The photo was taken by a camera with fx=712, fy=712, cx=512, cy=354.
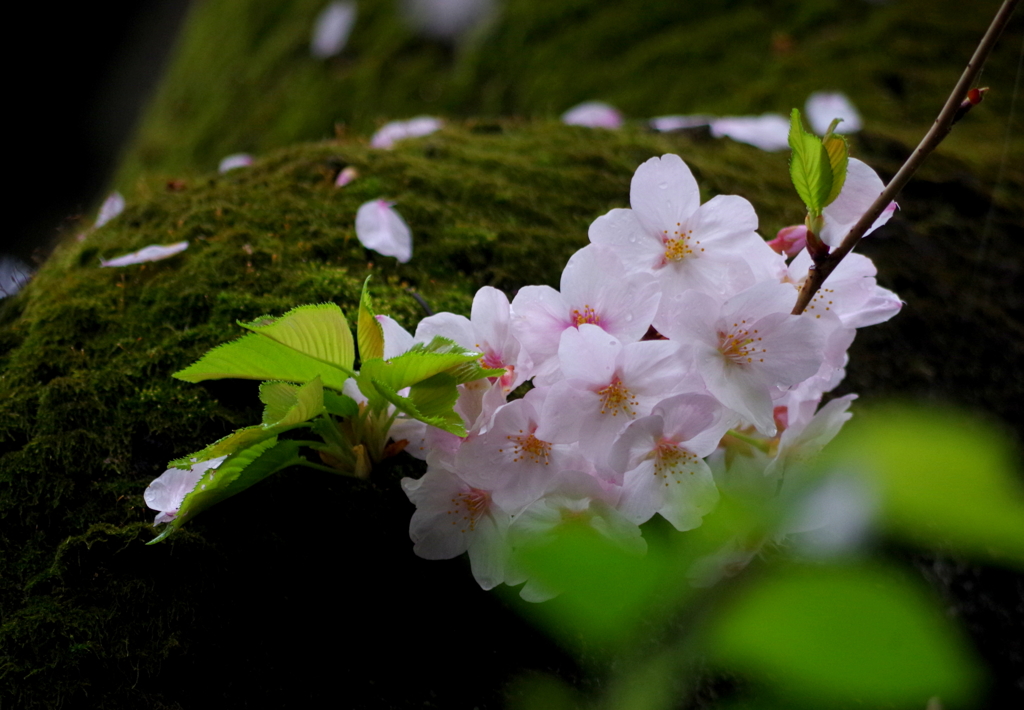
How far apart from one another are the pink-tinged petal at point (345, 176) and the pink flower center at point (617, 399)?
0.85m

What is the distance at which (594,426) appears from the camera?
71cm

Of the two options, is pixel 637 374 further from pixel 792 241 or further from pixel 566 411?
pixel 792 241

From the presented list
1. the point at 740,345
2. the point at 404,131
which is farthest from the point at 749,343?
the point at 404,131

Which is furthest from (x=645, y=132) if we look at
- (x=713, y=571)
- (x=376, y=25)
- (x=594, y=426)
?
(x=376, y=25)

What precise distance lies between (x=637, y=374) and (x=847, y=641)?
45 cm

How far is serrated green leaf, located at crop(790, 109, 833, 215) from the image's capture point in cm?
69

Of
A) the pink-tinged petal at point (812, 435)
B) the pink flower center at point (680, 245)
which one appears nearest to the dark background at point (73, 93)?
the pink flower center at point (680, 245)

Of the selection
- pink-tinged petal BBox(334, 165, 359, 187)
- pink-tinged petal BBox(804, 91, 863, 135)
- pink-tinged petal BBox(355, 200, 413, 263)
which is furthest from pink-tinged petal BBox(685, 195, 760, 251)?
pink-tinged petal BBox(804, 91, 863, 135)

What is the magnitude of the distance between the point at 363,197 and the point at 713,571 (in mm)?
980

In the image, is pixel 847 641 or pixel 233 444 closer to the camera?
pixel 847 641

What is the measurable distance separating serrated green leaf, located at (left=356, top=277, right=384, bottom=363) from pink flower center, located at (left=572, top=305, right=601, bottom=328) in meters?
0.21

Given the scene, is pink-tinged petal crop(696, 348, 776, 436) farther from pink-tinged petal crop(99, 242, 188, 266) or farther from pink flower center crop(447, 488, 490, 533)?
pink-tinged petal crop(99, 242, 188, 266)

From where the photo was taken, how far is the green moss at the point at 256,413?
0.76 metres

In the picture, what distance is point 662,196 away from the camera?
783mm
